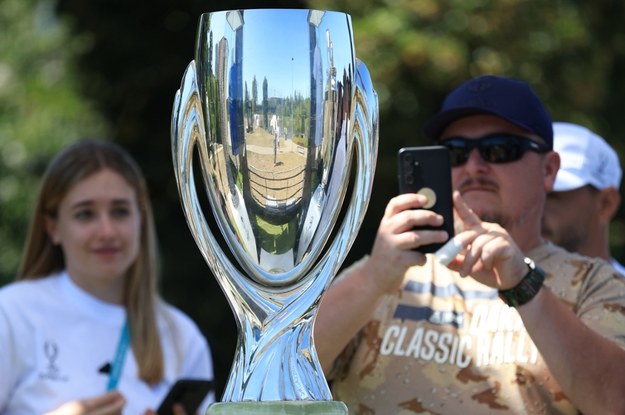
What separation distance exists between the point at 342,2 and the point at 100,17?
4.32 feet

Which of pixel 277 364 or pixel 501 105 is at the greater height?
pixel 501 105

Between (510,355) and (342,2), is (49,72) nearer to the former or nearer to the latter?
(342,2)

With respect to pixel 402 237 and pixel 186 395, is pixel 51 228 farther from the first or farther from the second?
pixel 402 237

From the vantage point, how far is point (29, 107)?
7.79 meters

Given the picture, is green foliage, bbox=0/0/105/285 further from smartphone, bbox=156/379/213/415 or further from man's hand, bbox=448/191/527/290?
man's hand, bbox=448/191/527/290

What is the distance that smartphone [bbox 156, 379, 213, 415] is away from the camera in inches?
122

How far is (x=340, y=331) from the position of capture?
7.72 feet

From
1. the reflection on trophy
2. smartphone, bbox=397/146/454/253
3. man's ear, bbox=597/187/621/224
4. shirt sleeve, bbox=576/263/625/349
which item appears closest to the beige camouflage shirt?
shirt sleeve, bbox=576/263/625/349

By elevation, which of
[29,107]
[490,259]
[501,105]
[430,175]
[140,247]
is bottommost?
[140,247]

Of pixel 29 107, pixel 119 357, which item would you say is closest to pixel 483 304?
pixel 119 357

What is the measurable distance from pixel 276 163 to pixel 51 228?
2053 millimetres

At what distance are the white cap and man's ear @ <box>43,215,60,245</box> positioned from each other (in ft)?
5.11

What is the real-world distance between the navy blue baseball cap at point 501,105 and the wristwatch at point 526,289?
414 mm

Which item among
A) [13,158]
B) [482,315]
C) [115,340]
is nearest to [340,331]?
[482,315]
